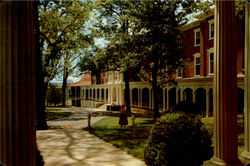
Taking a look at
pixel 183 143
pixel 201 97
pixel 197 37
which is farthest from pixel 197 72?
pixel 183 143

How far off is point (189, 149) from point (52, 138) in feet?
24.4

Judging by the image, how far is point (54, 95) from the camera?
3350 centimetres

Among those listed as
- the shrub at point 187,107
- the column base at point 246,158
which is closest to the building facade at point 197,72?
the shrub at point 187,107

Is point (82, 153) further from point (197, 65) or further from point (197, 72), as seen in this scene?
point (197, 65)

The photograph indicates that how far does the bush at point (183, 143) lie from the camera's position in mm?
5508

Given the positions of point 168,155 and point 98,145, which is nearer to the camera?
point 168,155

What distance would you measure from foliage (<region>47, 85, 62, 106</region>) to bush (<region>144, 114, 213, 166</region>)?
95.6 ft

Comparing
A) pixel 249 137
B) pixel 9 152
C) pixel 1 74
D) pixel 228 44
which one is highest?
pixel 228 44

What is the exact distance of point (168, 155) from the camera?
5621 millimetres

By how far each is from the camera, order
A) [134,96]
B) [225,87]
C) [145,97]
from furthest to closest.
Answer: [134,96]
[145,97]
[225,87]

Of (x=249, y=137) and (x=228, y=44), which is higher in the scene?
(x=228, y=44)

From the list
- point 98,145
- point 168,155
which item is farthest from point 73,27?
point 168,155

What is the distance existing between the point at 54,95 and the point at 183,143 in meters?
30.5

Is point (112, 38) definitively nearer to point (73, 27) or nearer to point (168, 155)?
point (73, 27)
